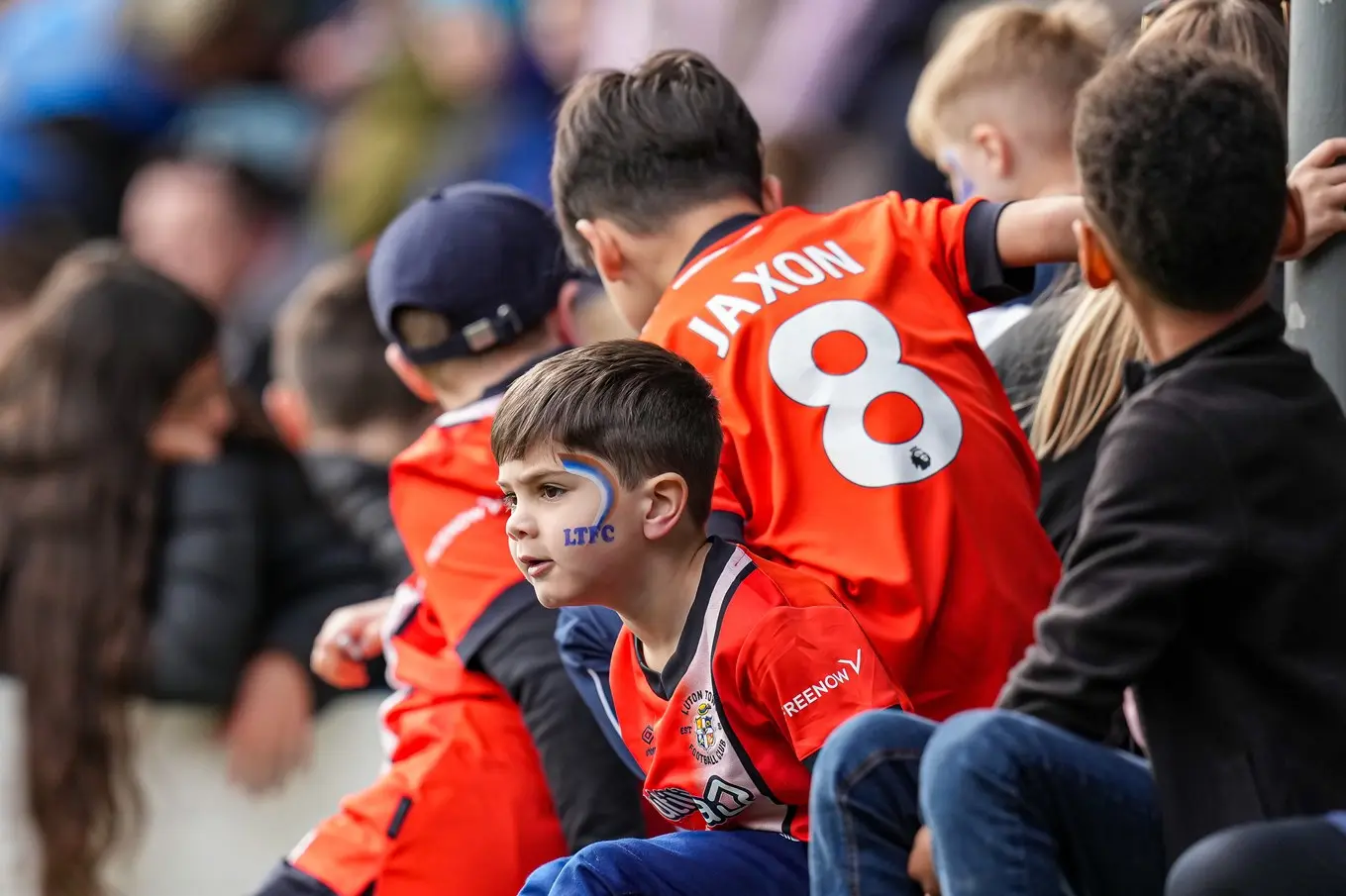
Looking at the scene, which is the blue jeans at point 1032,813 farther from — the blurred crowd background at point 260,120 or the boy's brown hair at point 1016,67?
the blurred crowd background at point 260,120

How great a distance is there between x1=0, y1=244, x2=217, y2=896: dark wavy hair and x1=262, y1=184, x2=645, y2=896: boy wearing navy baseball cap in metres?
1.28

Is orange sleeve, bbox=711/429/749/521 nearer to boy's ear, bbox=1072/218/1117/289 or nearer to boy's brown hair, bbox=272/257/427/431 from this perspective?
boy's ear, bbox=1072/218/1117/289

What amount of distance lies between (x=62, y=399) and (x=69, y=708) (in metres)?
0.78

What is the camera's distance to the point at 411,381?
12.2ft

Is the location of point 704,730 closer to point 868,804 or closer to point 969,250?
point 868,804

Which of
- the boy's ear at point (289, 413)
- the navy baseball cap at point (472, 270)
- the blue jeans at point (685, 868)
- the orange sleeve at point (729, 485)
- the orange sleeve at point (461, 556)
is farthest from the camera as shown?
the boy's ear at point (289, 413)

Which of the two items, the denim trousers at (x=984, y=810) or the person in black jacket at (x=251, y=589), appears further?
the person in black jacket at (x=251, y=589)

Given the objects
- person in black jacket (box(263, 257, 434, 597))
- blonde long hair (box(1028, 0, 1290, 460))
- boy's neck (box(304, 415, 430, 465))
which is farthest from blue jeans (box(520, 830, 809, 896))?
boy's neck (box(304, 415, 430, 465))

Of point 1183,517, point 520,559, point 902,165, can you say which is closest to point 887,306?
point 520,559

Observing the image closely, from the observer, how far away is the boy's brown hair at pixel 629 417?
8.72ft

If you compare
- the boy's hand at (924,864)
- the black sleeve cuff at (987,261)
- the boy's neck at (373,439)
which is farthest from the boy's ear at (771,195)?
the boy's neck at (373,439)

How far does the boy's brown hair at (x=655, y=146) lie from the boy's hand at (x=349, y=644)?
963 millimetres

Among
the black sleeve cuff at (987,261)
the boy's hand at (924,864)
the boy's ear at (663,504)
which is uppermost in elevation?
the black sleeve cuff at (987,261)

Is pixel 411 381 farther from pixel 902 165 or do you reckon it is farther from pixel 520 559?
pixel 902 165
